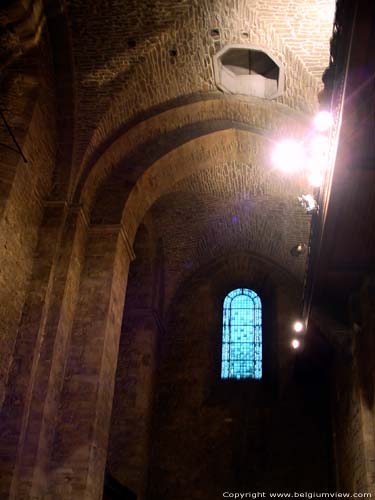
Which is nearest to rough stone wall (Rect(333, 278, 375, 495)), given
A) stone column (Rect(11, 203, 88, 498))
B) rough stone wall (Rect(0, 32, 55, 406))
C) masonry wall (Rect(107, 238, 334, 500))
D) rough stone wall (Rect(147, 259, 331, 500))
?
rough stone wall (Rect(147, 259, 331, 500))

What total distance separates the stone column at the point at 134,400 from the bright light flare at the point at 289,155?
14.1 ft

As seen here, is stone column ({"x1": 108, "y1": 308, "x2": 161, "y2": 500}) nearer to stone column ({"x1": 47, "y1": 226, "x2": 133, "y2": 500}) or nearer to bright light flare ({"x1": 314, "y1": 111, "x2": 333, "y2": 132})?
stone column ({"x1": 47, "y1": 226, "x2": 133, "y2": 500})

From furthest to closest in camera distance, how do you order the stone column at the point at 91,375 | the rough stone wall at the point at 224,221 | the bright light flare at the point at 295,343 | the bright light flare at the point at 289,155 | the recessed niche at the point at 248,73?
the rough stone wall at the point at 224,221 → the bright light flare at the point at 295,343 → the bright light flare at the point at 289,155 → the recessed niche at the point at 248,73 → the stone column at the point at 91,375

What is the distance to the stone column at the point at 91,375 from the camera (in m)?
7.62

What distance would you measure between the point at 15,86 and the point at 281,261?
719 centimetres

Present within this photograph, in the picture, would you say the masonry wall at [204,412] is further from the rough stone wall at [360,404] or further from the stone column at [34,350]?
the stone column at [34,350]

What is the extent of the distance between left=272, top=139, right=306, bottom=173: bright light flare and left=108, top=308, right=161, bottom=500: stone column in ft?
14.1

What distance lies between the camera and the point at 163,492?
1150 cm

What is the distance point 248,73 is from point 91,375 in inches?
209

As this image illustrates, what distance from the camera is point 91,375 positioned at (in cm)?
821

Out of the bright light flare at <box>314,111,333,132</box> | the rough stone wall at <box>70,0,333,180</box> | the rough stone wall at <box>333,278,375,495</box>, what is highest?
the rough stone wall at <box>70,0,333,180</box>

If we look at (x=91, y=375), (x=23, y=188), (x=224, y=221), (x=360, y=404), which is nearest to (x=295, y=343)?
(x=360, y=404)

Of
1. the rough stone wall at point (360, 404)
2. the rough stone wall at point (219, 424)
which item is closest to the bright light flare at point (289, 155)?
the rough stone wall at point (360, 404)

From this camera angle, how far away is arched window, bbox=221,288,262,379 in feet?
43.1
